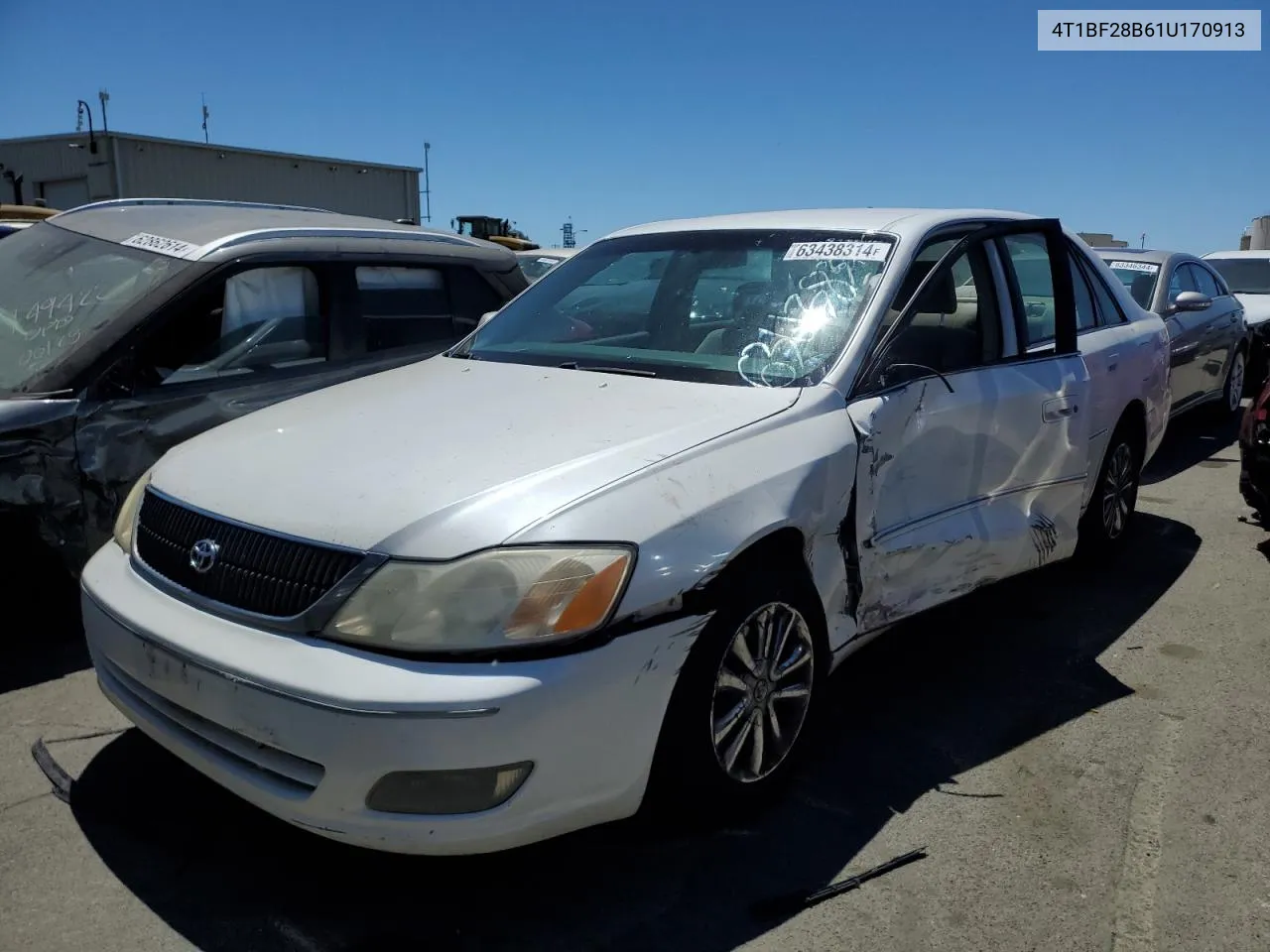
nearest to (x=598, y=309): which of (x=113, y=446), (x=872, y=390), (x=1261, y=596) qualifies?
(x=872, y=390)

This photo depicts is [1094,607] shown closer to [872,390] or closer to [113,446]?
[872,390]

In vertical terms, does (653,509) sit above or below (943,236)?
below

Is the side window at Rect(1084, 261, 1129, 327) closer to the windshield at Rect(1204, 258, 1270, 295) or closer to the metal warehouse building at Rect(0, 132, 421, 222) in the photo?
the windshield at Rect(1204, 258, 1270, 295)

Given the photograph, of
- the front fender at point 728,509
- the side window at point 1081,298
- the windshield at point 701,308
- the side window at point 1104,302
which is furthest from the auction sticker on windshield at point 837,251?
the side window at point 1104,302

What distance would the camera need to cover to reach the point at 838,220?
3.81 meters

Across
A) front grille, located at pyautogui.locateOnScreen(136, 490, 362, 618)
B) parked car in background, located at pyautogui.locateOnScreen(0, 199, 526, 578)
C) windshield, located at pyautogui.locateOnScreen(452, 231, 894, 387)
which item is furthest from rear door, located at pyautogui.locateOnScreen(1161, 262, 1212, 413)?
front grille, located at pyautogui.locateOnScreen(136, 490, 362, 618)

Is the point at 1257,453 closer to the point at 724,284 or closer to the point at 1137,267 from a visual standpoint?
the point at 1137,267

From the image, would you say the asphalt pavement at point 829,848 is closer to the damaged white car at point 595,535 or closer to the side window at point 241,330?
the damaged white car at point 595,535

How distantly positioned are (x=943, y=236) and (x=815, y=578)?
154cm

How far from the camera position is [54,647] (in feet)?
13.4

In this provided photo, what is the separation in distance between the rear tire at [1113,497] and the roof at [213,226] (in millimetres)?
3269

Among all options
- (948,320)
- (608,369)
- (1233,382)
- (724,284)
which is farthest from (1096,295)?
(1233,382)

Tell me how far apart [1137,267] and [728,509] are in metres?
7.02

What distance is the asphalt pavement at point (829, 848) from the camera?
2.46m
